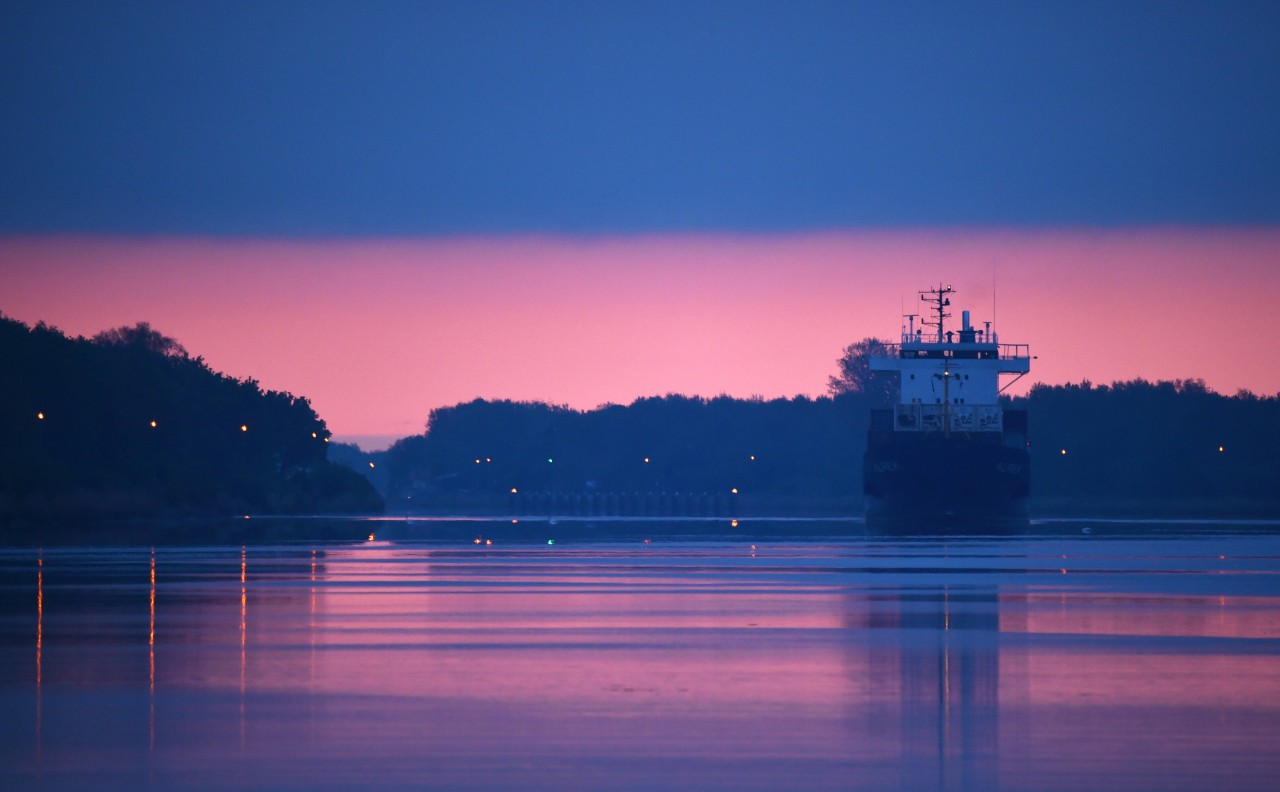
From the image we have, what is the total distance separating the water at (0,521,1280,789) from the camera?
10914 millimetres

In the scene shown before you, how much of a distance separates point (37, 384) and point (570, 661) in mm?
71607

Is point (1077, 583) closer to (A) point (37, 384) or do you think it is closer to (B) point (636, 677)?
(B) point (636, 677)

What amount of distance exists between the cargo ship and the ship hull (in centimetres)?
4

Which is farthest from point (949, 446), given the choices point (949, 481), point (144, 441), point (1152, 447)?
point (1152, 447)

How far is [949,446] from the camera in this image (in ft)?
225

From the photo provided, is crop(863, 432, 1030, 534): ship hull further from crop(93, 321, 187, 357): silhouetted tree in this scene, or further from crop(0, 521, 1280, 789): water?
crop(93, 321, 187, 357): silhouetted tree

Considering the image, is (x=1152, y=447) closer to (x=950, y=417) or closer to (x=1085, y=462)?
(x=1085, y=462)

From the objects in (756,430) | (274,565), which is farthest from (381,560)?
(756,430)

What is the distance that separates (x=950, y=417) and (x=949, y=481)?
991cm

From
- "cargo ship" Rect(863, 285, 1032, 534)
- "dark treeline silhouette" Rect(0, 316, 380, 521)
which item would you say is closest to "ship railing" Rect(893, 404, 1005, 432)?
"cargo ship" Rect(863, 285, 1032, 534)

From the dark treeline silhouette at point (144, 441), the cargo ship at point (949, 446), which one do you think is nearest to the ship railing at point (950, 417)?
the cargo ship at point (949, 446)

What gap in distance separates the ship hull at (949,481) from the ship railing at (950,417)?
19.4ft

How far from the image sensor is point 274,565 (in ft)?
108

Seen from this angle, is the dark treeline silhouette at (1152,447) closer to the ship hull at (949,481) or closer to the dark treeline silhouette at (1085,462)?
the dark treeline silhouette at (1085,462)
